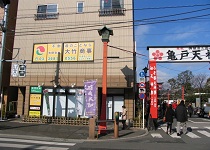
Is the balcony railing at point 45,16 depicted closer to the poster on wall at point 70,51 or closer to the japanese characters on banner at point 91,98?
the poster on wall at point 70,51

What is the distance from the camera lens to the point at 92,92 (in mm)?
14148

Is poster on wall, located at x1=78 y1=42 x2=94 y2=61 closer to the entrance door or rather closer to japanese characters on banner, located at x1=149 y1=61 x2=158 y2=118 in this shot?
the entrance door

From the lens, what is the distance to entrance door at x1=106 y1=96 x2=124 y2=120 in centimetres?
2227

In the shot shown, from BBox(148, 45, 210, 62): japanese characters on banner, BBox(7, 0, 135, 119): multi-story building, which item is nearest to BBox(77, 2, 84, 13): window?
BBox(7, 0, 135, 119): multi-story building

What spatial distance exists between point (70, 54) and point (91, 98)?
27.8 feet

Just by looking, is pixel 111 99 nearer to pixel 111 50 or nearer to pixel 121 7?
pixel 111 50

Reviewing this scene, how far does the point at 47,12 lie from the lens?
22859 mm

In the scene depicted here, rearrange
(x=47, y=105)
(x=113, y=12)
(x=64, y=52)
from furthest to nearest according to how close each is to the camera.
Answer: (x=64, y=52)
(x=113, y=12)
(x=47, y=105)

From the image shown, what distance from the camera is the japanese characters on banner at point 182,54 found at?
18562mm

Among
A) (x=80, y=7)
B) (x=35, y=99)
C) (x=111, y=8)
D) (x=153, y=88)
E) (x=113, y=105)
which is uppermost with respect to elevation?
(x=80, y=7)

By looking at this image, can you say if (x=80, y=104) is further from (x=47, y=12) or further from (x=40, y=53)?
(x=47, y=12)

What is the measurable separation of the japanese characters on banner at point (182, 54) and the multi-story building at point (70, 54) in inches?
97.7

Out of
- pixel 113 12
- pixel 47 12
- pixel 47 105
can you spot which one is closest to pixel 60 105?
pixel 47 105

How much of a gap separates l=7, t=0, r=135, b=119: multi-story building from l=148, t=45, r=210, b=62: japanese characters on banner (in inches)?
97.7
